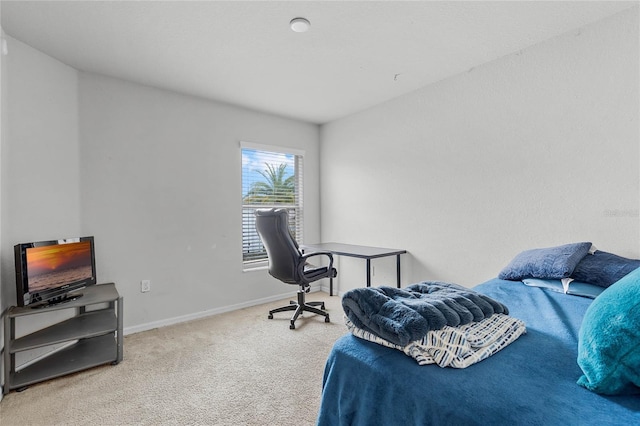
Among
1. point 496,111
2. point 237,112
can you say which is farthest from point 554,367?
point 237,112

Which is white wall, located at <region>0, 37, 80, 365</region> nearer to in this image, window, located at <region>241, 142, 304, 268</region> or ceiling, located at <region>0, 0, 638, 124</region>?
ceiling, located at <region>0, 0, 638, 124</region>

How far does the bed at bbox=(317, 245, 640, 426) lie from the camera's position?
73cm

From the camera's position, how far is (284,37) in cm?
214

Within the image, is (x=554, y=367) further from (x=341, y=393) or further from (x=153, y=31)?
(x=153, y=31)

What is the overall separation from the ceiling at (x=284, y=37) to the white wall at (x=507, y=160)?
206mm

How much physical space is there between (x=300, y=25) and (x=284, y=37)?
203mm

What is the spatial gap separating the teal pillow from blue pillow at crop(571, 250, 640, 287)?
1.06 meters

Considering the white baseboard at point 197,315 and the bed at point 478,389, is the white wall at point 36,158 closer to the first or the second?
the white baseboard at point 197,315

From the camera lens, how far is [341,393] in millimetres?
1043

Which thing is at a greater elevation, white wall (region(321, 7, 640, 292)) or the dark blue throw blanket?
white wall (region(321, 7, 640, 292))

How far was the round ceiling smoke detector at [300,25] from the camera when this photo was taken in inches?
76.6

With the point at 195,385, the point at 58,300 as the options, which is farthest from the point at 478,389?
the point at 58,300

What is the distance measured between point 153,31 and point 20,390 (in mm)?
2496

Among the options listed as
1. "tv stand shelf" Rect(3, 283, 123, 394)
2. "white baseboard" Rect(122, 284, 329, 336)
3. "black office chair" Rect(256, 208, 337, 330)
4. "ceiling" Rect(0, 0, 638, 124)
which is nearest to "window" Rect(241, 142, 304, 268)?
"white baseboard" Rect(122, 284, 329, 336)
